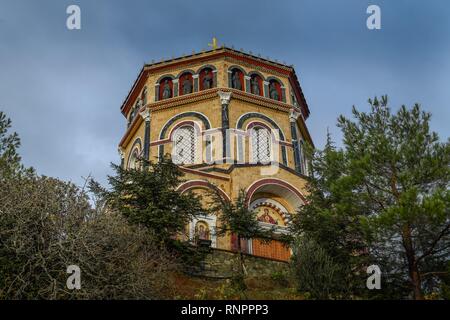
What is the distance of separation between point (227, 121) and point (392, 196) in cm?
1413

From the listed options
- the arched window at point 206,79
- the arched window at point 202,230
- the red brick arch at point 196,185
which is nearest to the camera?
the arched window at point 202,230

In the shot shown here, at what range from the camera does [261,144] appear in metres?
27.4

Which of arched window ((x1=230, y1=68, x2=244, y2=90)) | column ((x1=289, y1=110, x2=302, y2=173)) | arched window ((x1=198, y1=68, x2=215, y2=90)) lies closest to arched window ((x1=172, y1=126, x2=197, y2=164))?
arched window ((x1=198, y1=68, x2=215, y2=90))

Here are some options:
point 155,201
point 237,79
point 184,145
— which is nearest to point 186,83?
point 237,79

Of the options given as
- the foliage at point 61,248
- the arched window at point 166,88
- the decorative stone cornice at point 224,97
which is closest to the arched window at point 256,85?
the decorative stone cornice at point 224,97

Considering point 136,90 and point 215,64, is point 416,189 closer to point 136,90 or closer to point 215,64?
point 215,64

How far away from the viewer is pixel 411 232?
1314 cm

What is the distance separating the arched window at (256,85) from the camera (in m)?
28.5

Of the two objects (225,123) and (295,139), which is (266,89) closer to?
(295,139)

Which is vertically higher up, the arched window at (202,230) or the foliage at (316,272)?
the arched window at (202,230)

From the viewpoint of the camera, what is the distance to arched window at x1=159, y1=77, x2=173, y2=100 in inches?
1123

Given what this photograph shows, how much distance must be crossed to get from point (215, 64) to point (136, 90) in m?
5.27

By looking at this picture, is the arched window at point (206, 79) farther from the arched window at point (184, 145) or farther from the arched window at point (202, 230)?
the arched window at point (202, 230)
